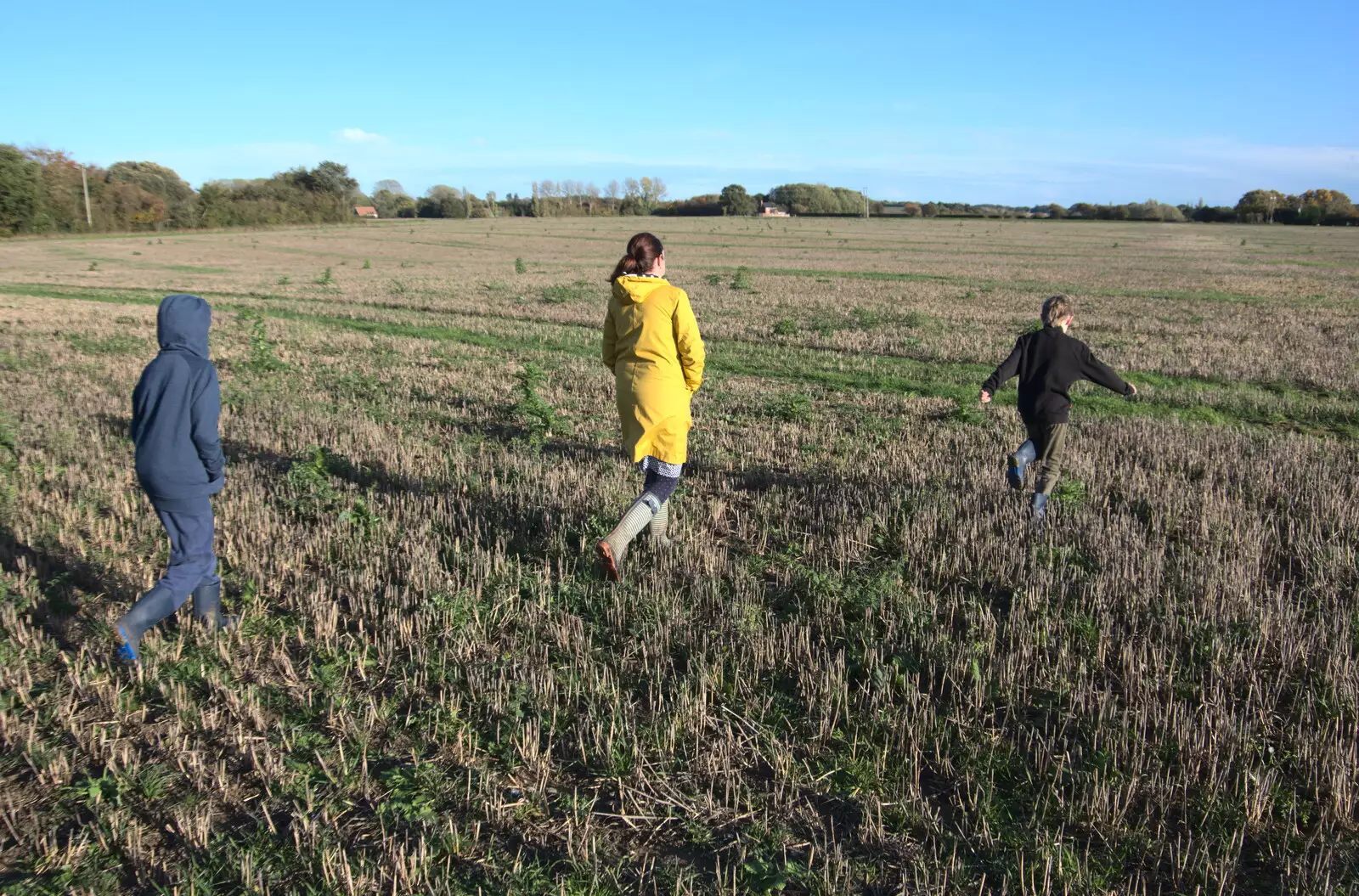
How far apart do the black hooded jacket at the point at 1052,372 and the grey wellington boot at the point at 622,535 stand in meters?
2.78

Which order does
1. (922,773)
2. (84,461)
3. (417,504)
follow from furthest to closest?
(84,461) < (417,504) < (922,773)

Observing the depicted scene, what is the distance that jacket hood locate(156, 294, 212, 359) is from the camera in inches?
170

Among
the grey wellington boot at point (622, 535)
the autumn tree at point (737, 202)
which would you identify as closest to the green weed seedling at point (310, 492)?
the grey wellington boot at point (622, 535)

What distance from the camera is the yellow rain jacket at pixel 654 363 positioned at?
5.00 m

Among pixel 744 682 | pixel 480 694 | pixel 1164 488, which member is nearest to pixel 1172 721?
pixel 744 682

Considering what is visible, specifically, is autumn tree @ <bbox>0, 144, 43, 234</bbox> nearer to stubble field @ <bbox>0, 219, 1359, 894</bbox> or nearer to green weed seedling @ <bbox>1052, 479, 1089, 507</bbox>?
stubble field @ <bbox>0, 219, 1359, 894</bbox>

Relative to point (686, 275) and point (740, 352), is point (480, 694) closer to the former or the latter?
point (740, 352)

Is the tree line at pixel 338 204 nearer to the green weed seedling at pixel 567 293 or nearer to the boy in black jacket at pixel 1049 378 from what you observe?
the green weed seedling at pixel 567 293

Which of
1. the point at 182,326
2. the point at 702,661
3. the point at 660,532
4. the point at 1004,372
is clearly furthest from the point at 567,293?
the point at 702,661

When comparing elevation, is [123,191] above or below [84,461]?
above

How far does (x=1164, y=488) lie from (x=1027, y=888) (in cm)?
530

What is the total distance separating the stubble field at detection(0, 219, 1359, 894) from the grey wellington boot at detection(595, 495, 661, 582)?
0.15 meters

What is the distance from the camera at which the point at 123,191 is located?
69438mm

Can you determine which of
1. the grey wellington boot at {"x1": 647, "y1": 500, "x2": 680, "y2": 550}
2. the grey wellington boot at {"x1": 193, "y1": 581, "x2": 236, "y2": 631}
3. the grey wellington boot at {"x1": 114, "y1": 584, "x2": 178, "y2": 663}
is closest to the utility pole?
the grey wellington boot at {"x1": 193, "y1": 581, "x2": 236, "y2": 631}
